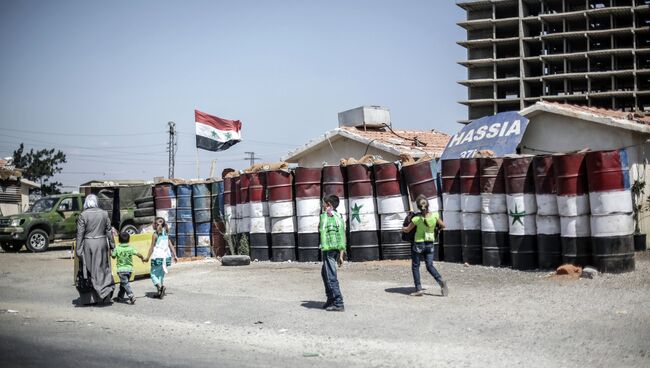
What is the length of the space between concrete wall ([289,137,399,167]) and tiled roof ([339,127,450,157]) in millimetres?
365

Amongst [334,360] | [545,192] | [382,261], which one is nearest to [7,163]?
[382,261]

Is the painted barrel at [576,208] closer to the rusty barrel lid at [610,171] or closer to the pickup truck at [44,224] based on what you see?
the rusty barrel lid at [610,171]

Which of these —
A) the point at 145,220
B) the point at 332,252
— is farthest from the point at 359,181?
the point at 145,220

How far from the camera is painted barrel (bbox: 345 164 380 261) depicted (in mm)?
16375

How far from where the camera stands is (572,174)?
1280 cm

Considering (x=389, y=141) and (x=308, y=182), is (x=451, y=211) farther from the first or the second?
(x=389, y=141)

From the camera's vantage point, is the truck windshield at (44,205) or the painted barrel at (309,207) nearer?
the painted barrel at (309,207)

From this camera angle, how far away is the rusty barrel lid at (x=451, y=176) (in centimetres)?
1545

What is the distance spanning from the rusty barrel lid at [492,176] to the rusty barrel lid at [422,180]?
1483 mm

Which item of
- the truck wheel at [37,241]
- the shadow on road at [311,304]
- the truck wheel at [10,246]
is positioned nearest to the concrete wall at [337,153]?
the truck wheel at [37,241]

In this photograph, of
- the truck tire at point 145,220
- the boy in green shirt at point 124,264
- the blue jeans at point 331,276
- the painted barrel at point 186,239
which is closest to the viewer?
the blue jeans at point 331,276

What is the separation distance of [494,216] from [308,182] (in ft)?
15.2

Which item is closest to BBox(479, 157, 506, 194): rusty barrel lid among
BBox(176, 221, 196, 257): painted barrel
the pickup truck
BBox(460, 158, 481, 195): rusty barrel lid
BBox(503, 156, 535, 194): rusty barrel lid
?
BBox(460, 158, 481, 195): rusty barrel lid

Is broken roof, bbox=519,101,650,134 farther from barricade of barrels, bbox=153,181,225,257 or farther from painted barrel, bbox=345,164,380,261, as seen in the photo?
barricade of barrels, bbox=153,181,225,257
